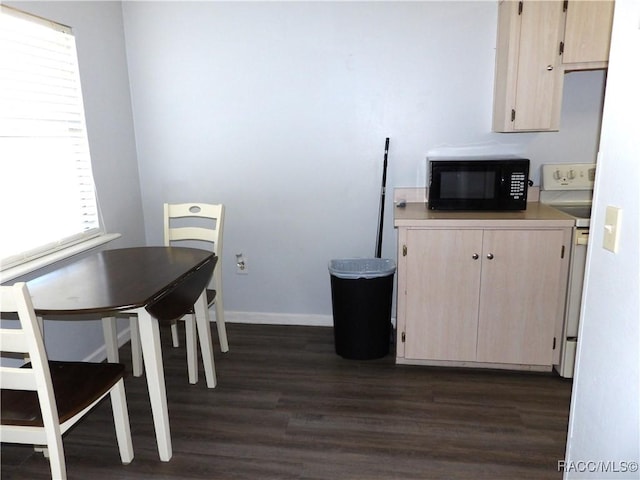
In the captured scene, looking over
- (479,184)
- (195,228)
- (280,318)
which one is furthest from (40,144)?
(479,184)

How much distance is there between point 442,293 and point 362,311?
1.60 feet

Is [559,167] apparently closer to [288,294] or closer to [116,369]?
[288,294]

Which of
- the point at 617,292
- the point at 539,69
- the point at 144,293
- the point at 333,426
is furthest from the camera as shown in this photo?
the point at 539,69

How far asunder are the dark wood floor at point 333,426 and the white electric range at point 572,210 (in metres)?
0.21

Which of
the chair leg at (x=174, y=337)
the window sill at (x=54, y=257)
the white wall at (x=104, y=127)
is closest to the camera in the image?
the window sill at (x=54, y=257)

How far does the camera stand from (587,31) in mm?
2445

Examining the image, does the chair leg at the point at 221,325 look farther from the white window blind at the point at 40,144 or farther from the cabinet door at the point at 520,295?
the cabinet door at the point at 520,295

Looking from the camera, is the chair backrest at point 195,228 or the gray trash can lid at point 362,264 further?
the gray trash can lid at point 362,264

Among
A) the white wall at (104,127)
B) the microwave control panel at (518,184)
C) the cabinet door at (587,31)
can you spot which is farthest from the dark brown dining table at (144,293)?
the cabinet door at (587,31)

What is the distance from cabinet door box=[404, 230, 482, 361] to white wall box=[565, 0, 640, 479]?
1.21 m

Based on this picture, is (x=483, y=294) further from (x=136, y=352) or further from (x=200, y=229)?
(x=136, y=352)

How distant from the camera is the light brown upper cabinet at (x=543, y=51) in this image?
2438 mm

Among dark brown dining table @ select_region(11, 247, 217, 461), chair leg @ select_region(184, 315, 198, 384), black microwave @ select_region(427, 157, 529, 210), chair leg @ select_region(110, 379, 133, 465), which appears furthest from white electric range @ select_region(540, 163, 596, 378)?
chair leg @ select_region(110, 379, 133, 465)

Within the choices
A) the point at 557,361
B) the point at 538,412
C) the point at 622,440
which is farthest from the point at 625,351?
the point at 557,361
